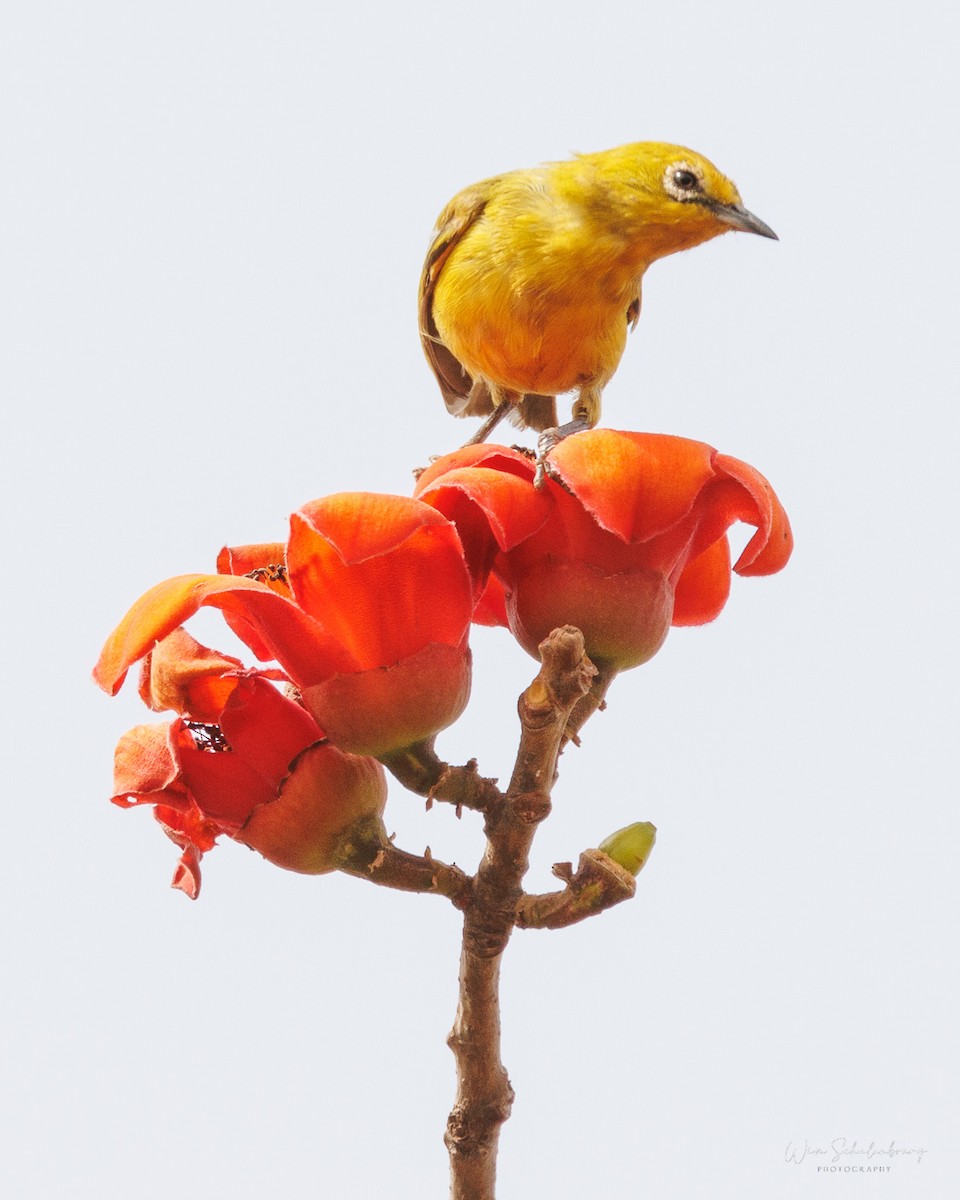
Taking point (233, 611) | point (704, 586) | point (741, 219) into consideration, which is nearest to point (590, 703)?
point (704, 586)

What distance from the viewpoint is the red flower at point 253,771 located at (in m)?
1.23

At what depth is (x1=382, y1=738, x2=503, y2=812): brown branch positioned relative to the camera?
1.21 metres

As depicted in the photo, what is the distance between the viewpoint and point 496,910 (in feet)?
4.01

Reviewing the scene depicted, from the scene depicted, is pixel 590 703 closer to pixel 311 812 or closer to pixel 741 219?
pixel 311 812

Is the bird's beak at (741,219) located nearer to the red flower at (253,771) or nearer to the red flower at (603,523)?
the red flower at (603,523)

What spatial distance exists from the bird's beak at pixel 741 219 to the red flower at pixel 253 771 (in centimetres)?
229

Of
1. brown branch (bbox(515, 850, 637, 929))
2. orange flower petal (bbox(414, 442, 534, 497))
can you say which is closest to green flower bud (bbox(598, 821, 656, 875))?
brown branch (bbox(515, 850, 637, 929))

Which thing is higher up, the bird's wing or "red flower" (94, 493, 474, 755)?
the bird's wing

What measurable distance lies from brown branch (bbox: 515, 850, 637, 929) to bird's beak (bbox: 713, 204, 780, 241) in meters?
2.28

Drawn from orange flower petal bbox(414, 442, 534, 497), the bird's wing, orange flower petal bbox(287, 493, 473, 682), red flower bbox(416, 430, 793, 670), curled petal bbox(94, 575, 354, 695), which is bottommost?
curled petal bbox(94, 575, 354, 695)

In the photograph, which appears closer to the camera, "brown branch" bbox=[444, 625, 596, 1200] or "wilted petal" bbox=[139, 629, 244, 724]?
"brown branch" bbox=[444, 625, 596, 1200]

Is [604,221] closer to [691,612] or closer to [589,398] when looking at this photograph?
[589,398]

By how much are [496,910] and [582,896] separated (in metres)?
0.09

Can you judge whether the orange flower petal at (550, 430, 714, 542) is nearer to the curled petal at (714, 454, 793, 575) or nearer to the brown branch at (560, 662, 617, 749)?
the curled petal at (714, 454, 793, 575)
